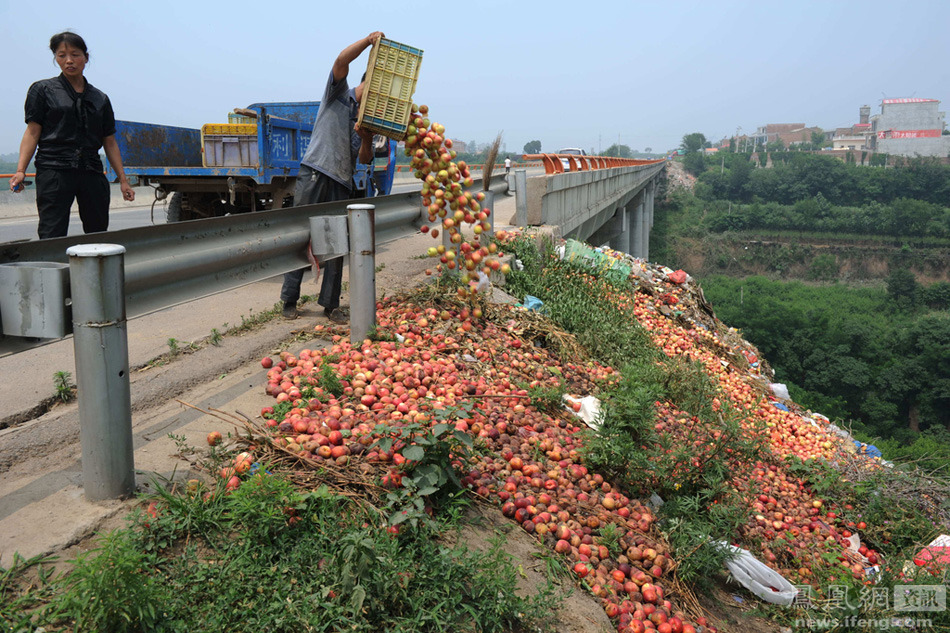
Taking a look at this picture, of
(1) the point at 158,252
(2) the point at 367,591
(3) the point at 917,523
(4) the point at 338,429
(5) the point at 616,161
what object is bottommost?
(3) the point at 917,523

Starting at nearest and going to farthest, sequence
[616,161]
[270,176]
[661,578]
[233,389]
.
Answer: [661,578], [233,389], [270,176], [616,161]

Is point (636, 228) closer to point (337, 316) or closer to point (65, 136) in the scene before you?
point (337, 316)

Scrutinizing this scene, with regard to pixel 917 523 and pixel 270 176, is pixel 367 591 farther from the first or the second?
pixel 270 176

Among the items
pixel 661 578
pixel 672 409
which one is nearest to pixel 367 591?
pixel 661 578

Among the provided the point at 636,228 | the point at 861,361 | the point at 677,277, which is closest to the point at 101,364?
the point at 677,277

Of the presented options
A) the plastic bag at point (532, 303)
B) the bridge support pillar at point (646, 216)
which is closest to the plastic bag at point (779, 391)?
the plastic bag at point (532, 303)

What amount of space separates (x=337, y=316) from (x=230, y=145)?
478 centimetres

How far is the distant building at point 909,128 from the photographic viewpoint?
159500mm

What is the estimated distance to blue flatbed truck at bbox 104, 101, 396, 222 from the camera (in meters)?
8.22

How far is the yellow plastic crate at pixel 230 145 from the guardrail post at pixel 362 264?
16.6ft

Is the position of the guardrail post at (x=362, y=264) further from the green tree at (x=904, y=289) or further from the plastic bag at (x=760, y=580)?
the green tree at (x=904, y=289)

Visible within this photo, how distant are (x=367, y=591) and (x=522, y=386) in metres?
2.03

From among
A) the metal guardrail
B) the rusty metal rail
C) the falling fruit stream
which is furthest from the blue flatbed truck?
the metal guardrail

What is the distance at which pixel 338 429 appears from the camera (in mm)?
2857
